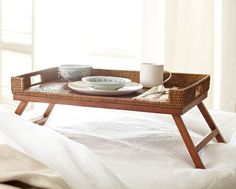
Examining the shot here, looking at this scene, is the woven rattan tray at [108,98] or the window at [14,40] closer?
the woven rattan tray at [108,98]

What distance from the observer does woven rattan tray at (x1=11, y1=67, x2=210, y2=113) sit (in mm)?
1194

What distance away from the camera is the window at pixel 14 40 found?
9.77 ft

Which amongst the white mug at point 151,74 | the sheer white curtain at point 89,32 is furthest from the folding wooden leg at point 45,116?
the sheer white curtain at point 89,32

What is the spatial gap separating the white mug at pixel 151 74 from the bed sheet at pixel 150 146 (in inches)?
5.1

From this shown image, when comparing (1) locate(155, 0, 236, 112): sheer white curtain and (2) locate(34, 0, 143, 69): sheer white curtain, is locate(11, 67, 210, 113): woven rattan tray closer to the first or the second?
(1) locate(155, 0, 236, 112): sheer white curtain

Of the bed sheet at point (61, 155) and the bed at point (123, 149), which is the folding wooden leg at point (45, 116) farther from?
the bed sheet at point (61, 155)

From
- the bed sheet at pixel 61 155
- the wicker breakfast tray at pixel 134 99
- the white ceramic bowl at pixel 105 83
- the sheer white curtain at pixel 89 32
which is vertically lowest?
the bed sheet at pixel 61 155

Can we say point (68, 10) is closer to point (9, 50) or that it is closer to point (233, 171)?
point (9, 50)

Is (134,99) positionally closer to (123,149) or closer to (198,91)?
(123,149)

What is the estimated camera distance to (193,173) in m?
1.12

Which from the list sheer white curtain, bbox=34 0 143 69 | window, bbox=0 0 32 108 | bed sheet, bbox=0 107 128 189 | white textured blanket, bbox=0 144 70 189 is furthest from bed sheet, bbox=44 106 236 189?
window, bbox=0 0 32 108

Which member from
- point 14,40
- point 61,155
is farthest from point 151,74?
point 14,40

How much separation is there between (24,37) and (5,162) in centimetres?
225

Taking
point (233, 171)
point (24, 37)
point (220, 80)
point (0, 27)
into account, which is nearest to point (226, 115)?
point (233, 171)
